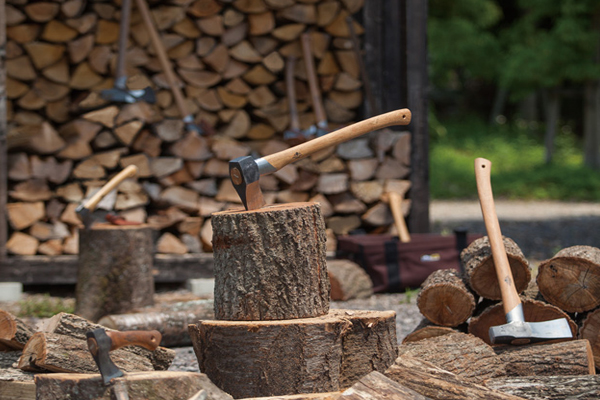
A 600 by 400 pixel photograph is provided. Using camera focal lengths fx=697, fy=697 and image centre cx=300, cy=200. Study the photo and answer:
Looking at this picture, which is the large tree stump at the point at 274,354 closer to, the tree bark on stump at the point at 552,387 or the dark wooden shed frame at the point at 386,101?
the tree bark on stump at the point at 552,387

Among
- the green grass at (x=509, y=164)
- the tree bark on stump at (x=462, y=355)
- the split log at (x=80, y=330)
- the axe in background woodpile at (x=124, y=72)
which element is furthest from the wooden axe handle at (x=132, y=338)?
the green grass at (x=509, y=164)

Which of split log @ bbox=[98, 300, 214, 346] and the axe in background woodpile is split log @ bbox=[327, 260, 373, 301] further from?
the axe in background woodpile

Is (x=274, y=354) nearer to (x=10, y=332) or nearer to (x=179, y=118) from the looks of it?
(x=10, y=332)

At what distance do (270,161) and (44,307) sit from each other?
2.69 metres

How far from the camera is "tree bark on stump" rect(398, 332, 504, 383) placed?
275 centimetres

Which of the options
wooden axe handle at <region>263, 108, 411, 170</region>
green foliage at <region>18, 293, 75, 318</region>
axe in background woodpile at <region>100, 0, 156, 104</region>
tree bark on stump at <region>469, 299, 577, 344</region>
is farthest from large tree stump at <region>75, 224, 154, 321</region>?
tree bark on stump at <region>469, 299, 577, 344</region>

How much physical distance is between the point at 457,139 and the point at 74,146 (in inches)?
576

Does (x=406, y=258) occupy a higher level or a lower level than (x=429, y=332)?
higher

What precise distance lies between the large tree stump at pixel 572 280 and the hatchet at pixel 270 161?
2.96 ft

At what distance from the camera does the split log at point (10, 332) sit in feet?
9.31

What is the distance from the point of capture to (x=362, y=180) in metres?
5.91

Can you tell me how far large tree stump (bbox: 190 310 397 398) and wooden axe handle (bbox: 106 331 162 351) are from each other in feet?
0.89

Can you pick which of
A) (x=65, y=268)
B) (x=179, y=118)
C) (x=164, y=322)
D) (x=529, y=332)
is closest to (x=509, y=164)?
(x=179, y=118)

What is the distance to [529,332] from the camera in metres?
2.82
